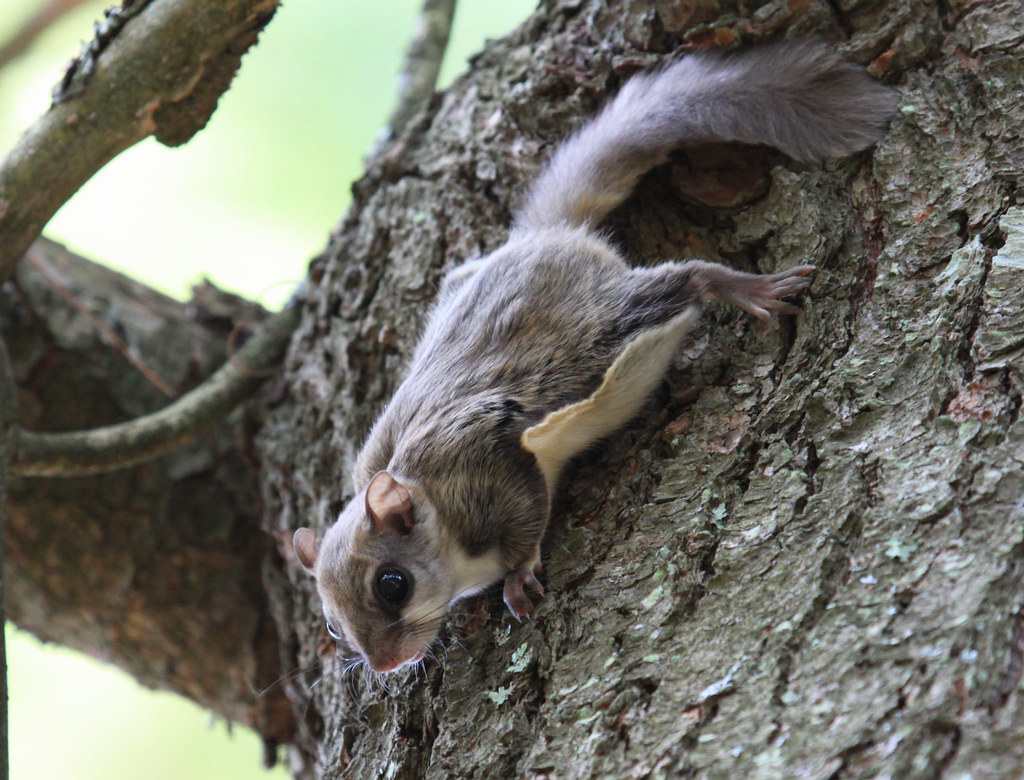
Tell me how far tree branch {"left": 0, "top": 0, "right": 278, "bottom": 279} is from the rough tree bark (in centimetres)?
87

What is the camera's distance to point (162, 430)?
11.3 feet

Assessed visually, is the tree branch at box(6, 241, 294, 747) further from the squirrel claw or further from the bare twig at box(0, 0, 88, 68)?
the squirrel claw

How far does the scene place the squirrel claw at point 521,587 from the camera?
222cm

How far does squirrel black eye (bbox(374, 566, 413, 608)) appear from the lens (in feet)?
8.25

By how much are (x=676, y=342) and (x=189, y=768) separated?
4.24 metres

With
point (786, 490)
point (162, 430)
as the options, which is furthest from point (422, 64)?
point (786, 490)

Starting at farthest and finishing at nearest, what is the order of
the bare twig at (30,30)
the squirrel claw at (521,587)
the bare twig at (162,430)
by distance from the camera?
the bare twig at (30,30)
the bare twig at (162,430)
the squirrel claw at (521,587)

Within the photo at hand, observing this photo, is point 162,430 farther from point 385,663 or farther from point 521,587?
point 521,587

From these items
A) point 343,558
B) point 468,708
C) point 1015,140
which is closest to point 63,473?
point 343,558

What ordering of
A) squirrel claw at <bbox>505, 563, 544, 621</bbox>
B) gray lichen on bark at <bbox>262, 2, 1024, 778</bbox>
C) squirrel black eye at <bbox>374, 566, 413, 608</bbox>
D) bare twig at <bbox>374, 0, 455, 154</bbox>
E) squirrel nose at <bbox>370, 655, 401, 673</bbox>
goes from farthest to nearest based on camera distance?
bare twig at <bbox>374, 0, 455, 154</bbox>, squirrel black eye at <bbox>374, 566, 413, 608</bbox>, squirrel nose at <bbox>370, 655, 401, 673</bbox>, squirrel claw at <bbox>505, 563, 544, 621</bbox>, gray lichen on bark at <bbox>262, 2, 1024, 778</bbox>

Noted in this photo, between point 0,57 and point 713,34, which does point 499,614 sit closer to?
point 713,34

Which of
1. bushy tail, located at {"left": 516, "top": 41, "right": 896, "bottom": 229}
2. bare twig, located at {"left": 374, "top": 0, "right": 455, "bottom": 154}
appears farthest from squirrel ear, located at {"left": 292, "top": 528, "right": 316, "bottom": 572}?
bare twig, located at {"left": 374, "top": 0, "right": 455, "bottom": 154}

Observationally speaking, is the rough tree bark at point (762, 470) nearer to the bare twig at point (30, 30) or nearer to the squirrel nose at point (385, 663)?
the squirrel nose at point (385, 663)

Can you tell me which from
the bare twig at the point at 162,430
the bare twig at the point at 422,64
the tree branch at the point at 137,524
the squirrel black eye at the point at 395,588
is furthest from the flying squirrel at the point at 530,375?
the bare twig at the point at 422,64
